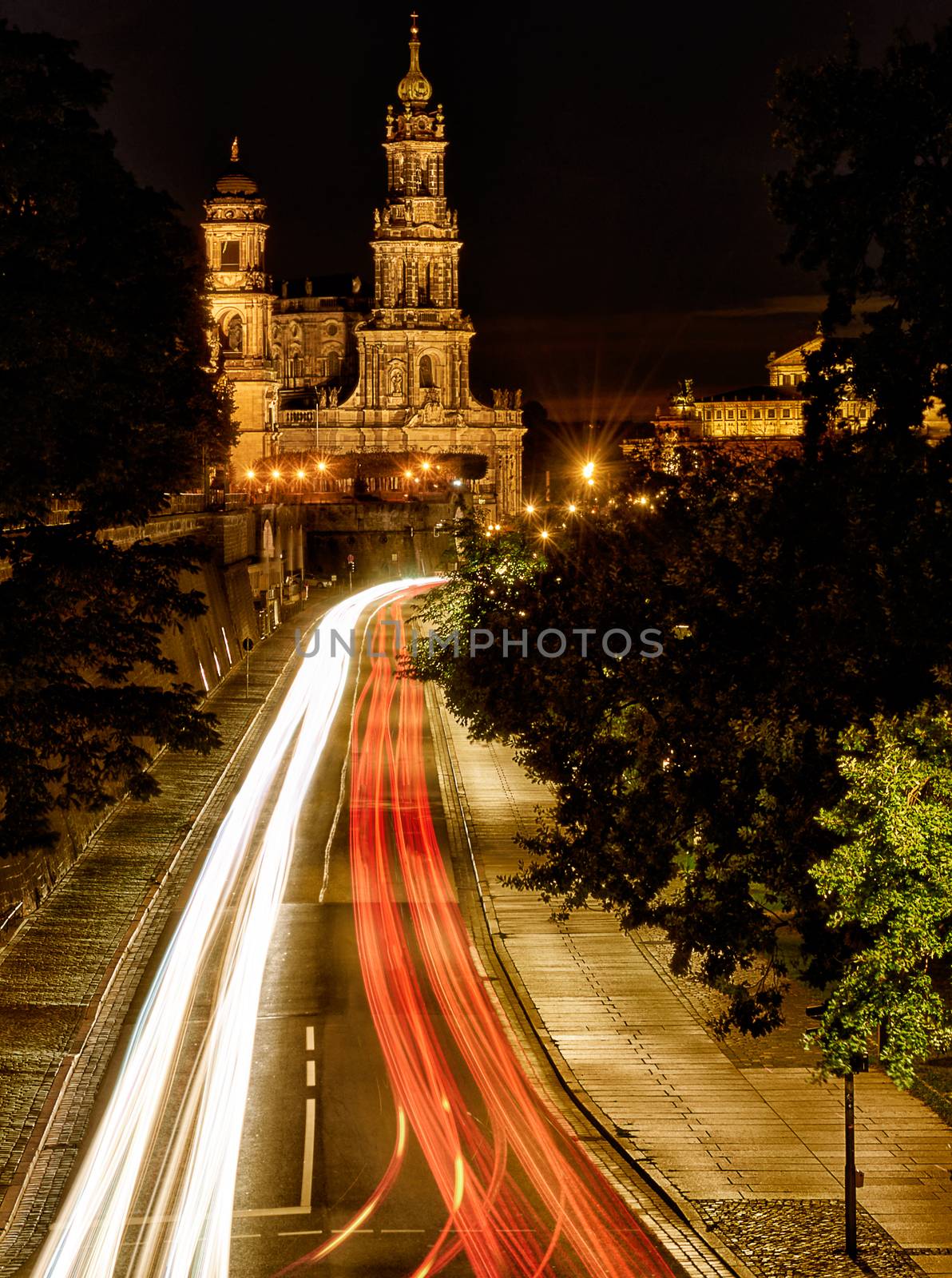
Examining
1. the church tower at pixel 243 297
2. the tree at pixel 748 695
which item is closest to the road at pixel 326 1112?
the tree at pixel 748 695

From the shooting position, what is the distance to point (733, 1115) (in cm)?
1998

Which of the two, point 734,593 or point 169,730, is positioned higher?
point 734,593

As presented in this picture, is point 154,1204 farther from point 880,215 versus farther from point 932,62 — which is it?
point 932,62

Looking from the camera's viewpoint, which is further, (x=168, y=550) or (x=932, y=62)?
(x=168, y=550)

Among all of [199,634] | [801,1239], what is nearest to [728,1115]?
[801,1239]

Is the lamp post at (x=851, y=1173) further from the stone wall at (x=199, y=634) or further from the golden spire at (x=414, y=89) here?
the golden spire at (x=414, y=89)

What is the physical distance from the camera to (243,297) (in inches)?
4218

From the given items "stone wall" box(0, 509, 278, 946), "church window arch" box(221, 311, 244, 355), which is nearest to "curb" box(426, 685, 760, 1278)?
"stone wall" box(0, 509, 278, 946)

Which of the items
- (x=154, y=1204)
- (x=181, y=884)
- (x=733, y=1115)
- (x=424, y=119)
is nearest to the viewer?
(x=154, y=1204)

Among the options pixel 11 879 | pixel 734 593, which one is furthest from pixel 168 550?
pixel 734 593

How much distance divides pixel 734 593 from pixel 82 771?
9.28m

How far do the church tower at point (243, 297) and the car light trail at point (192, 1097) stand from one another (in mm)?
75340

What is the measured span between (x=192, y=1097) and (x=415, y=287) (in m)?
98.1

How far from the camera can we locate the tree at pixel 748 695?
751 inches
